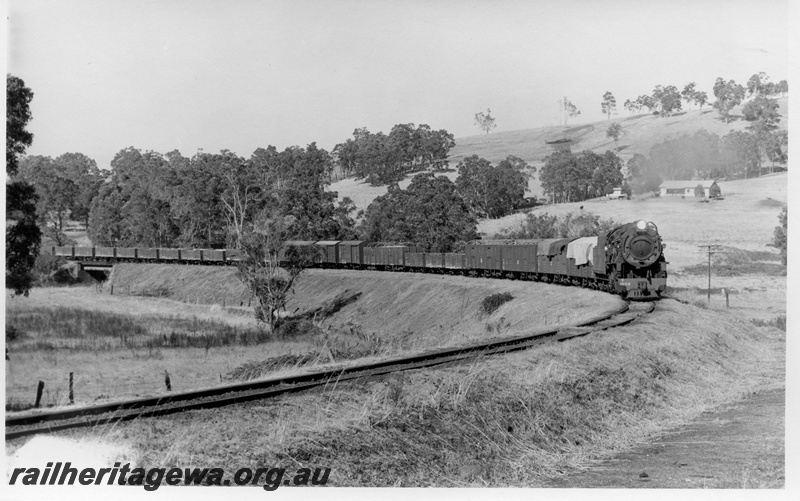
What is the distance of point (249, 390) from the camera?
17.7m

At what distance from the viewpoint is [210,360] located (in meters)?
38.8

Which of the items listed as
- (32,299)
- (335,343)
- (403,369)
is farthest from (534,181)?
(403,369)

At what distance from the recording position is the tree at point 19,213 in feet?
80.3

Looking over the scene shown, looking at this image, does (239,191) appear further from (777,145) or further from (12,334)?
(12,334)

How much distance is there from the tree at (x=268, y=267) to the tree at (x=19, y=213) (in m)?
25.1

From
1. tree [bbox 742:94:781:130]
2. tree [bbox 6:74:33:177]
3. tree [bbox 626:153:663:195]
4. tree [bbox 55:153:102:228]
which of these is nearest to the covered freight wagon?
tree [bbox 626:153:663:195]

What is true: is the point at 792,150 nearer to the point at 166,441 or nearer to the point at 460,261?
the point at 166,441

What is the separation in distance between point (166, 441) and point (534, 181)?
155 m

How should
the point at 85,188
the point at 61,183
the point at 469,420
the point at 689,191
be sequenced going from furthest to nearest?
1. the point at 689,191
2. the point at 85,188
3. the point at 61,183
4. the point at 469,420

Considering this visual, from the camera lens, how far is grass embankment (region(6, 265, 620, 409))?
2683 centimetres

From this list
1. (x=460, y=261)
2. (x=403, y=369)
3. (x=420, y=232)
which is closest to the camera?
(x=403, y=369)

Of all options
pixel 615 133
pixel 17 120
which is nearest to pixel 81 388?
pixel 17 120

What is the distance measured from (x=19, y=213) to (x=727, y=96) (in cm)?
9804

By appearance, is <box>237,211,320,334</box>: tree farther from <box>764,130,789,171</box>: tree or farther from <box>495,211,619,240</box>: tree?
<box>764,130,789,171</box>: tree
